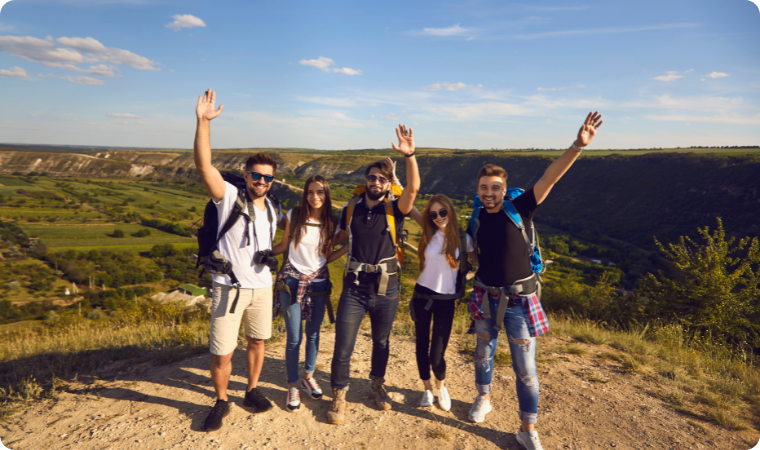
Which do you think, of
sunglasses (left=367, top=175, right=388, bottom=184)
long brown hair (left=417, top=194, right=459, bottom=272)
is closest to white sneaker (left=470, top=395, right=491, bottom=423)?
long brown hair (left=417, top=194, right=459, bottom=272)

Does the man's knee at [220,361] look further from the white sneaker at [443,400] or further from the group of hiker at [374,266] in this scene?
the white sneaker at [443,400]

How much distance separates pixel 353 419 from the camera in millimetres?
3840

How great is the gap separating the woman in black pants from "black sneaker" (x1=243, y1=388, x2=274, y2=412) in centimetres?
171

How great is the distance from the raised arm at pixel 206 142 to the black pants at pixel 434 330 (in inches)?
81.0

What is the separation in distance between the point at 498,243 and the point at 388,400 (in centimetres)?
217

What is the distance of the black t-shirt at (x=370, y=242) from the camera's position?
3555 millimetres

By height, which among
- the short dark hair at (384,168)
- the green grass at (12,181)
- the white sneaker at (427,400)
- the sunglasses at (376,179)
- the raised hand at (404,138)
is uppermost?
the raised hand at (404,138)

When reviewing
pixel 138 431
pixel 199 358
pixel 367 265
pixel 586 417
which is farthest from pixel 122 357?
pixel 586 417

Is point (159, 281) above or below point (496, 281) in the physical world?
below

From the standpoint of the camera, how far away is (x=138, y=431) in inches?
139

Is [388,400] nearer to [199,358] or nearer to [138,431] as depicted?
[138,431]

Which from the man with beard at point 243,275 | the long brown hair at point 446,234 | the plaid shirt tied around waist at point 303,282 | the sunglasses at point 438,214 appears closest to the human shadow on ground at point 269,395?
the man with beard at point 243,275

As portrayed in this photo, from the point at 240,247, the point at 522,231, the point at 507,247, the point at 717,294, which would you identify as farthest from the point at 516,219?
the point at 717,294

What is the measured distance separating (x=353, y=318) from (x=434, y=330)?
833 millimetres
